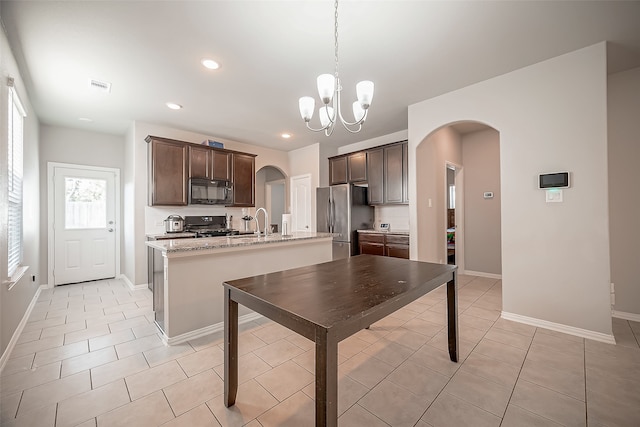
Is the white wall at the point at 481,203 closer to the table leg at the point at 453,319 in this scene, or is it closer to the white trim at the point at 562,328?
the white trim at the point at 562,328

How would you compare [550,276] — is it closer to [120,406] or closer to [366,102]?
[366,102]

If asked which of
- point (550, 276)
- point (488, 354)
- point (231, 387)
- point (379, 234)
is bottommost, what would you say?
point (488, 354)

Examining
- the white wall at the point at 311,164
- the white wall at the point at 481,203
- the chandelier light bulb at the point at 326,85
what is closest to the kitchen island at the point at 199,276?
the chandelier light bulb at the point at 326,85

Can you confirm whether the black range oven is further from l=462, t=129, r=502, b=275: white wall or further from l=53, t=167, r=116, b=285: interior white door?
l=462, t=129, r=502, b=275: white wall

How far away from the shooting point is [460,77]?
2.94 metres

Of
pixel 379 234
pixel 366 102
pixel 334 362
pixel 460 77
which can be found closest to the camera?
pixel 334 362

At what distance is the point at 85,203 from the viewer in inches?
183

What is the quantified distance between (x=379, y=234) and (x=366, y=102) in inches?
118

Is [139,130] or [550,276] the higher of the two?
[139,130]

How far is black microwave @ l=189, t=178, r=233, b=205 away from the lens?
4559 millimetres

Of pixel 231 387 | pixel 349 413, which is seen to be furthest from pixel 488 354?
pixel 231 387

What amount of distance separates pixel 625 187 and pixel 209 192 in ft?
18.7

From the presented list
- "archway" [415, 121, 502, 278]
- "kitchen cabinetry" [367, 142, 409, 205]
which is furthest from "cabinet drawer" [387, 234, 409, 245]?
"kitchen cabinetry" [367, 142, 409, 205]

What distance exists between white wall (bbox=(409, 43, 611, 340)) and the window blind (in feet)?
15.7
